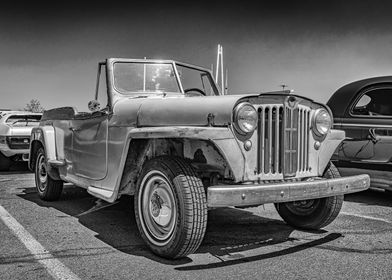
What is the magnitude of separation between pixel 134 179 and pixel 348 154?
3.12 m

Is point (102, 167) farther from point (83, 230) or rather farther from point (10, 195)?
point (10, 195)

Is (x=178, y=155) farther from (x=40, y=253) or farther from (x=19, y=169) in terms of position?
(x=19, y=169)

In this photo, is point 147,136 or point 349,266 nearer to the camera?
point 349,266

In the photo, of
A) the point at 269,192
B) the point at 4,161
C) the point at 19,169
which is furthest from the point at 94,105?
the point at 19,169

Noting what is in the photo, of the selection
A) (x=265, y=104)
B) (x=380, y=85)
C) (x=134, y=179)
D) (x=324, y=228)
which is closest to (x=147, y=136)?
(x=134, y=179)

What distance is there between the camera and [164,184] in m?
3.49

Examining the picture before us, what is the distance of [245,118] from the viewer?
10.7 ft

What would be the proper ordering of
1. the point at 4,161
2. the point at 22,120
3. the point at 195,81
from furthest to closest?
the point at 22,120, the point at 4,161, the point at 195,81

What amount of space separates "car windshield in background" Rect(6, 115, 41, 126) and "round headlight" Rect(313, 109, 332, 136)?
25.9ft

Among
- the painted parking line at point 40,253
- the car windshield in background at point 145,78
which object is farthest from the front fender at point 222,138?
the car windshield in background at point 145,78

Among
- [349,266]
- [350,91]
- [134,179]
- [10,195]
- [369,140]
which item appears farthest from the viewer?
[10,195]

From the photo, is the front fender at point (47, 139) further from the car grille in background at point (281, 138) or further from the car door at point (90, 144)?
the car grille in background at point (281, 138)

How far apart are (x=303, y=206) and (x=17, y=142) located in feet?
23.6

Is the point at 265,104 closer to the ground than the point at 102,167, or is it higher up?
higher up
